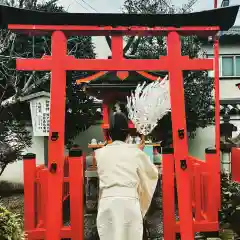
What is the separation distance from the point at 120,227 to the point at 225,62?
14092 millimetres

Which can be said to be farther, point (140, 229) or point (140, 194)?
point (140, 194)

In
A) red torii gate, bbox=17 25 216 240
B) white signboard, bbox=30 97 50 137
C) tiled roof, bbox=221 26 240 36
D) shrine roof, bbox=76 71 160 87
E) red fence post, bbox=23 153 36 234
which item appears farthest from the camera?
tiled roof, bbox=221 26 240 36

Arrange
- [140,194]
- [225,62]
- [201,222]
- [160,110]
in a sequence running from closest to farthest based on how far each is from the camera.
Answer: [140,194] → [160,110] → [201,222] → [225,62]

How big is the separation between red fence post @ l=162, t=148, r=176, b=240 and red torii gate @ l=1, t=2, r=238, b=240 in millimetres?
535

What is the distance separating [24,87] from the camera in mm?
10484

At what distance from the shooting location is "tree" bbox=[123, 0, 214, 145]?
1245 centimetres

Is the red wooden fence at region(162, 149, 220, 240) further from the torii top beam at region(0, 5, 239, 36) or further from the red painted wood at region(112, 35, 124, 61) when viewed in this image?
the torii top beam at region(0, 5, 239, 36)

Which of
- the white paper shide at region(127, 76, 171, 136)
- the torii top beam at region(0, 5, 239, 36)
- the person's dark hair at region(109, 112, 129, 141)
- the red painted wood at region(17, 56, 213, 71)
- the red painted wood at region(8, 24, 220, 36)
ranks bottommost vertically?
the person's dark hair at region(109, 112, 129, 141)

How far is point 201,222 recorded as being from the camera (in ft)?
18.5

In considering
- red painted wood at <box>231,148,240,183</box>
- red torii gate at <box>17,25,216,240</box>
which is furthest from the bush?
red painted wood at <box>231,148,240,183</box>

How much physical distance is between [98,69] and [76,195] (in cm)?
172

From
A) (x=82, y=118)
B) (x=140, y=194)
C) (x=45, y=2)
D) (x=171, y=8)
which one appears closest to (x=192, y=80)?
(x=171, y=8)

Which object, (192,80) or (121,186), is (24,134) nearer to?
(192,80)

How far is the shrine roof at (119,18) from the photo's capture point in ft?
15.3
